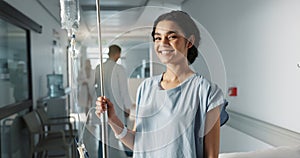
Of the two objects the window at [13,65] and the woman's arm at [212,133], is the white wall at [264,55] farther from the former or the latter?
the window at [13,65]

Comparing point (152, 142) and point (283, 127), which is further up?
point (152, 142)

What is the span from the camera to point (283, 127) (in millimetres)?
1881

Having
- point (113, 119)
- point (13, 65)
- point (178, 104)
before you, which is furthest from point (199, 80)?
point (13, 65)

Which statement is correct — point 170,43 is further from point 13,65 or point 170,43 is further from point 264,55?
point 13,65

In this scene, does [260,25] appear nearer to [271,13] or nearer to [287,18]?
[271,13]

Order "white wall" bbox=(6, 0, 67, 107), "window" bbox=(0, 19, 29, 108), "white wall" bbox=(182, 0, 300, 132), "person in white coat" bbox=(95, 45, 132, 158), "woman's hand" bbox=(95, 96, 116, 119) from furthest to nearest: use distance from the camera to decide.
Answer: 1. "white wall" bbox=(6, 0, 67, 107)
2. "window" bbox=(0, 19, 29, 108)
3. "white wall" bbox=(182, 0, 300, 132)
4. "person in white coat" bbox=(95, 45, 132, 158)
5. "woman's hand" bbox=(95, 96, 116, 119)

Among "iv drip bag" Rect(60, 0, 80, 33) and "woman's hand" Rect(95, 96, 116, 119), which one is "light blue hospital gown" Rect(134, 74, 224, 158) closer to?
"woman's hand" Rect(95, 96, 116, 119)

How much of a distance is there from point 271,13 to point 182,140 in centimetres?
154

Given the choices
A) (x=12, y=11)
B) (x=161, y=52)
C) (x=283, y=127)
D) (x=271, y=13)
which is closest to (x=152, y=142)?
(x=161, y=52)

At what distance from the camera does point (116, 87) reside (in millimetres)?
919

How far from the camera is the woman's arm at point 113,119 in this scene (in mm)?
750

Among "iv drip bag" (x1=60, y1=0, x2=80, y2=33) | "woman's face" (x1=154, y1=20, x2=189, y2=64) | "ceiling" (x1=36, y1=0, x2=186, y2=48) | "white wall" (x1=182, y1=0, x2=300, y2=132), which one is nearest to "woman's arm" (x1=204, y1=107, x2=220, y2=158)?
"woman's face" (x1=154, y1=20, x2=189, y2=64)

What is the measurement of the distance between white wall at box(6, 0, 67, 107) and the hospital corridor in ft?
0.09

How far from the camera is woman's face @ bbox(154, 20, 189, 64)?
772 millimetres
